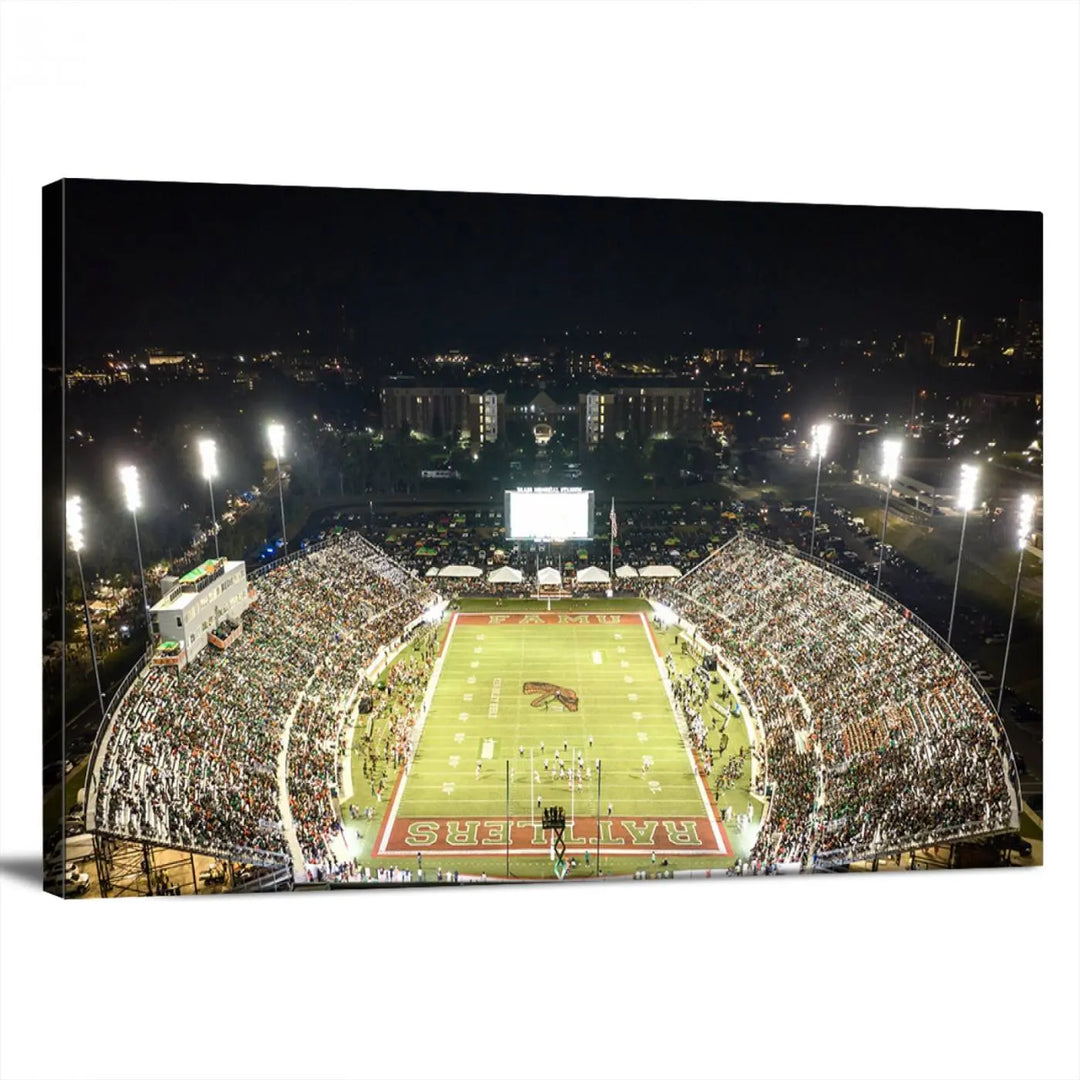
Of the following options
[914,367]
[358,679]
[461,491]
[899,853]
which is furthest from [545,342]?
[899,853]

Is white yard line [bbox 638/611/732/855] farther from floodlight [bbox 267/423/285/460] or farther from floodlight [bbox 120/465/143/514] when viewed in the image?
floodlight [bbox 120/465/143/514]

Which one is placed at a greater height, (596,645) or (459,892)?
(596,645)

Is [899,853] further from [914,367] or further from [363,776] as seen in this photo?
[363,776]

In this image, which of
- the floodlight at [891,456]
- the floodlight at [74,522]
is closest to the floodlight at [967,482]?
the floodlight at [891,456]

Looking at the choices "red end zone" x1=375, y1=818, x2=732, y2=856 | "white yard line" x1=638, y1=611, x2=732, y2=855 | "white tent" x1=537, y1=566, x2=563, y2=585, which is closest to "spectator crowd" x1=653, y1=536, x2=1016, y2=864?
"white yard line" x1=638, y1=611, x2=732, y2=855

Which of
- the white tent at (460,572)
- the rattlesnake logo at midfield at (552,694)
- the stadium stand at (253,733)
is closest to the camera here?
the stadium stand at (253,733)

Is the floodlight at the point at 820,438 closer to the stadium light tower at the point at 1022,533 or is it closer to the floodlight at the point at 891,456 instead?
the floodlight at the point at 891,456
